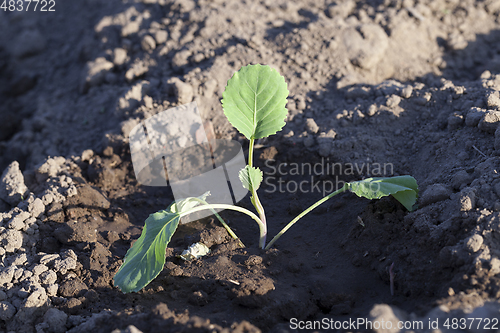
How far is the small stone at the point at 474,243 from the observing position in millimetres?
1933

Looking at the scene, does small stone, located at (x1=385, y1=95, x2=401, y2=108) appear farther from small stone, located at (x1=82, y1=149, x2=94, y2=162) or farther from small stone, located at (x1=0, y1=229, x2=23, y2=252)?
small stone, located at (x1=0, y1=229, x2=23, y2=252)

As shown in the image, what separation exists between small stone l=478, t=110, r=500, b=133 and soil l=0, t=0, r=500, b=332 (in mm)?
13

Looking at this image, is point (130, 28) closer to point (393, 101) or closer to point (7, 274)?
point (393, 101)

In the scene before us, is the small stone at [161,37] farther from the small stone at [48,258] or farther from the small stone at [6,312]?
the small stone at [6,312]

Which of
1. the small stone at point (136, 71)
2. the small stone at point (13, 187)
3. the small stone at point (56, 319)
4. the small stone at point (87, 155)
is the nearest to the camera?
the small stone at point (56, 319)

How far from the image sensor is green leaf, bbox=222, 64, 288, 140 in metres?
2.45

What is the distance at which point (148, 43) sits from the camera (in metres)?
4.09

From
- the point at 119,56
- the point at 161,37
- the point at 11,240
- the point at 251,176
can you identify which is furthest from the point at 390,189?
the point at 119,56

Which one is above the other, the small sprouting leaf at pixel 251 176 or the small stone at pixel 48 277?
the small sprouting leaf at pixel 251 176

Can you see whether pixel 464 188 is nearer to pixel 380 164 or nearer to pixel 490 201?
pixel 490 201

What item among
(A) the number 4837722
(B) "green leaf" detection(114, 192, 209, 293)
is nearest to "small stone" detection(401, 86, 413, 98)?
(B) "green leaf" detection(114, 192, 209, 293)

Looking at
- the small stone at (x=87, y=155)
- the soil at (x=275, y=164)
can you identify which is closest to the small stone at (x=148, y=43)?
Answer: the soil at (x=275, y=164)

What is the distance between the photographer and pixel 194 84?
3.57 metres

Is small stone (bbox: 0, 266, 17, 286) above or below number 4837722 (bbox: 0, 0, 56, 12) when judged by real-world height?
below
